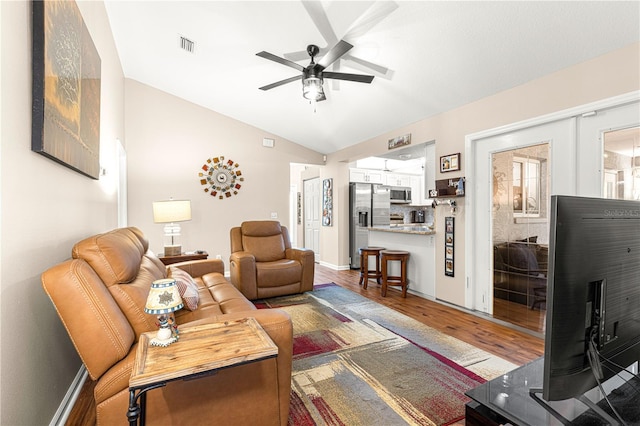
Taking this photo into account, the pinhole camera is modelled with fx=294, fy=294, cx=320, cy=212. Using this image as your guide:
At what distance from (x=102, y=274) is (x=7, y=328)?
342 millimetres

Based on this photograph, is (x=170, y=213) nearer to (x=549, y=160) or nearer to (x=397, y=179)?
(x=549, y=160)

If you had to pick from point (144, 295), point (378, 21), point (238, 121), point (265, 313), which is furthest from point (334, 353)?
point (238, 121)

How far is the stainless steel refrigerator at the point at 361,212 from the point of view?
576 cm

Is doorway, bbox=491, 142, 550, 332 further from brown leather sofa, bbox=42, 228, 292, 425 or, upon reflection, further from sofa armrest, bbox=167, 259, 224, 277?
sofa armrest, bbox=167, 259, 224, 277

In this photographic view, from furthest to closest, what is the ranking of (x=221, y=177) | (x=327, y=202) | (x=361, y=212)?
(x=327, y=202)
(x=361, y=212)
(x=221, y=177)

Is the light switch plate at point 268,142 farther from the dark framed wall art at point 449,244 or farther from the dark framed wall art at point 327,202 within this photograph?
the dark framed wall art at point 449,244

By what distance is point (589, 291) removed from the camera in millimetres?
654

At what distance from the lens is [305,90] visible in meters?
2.70

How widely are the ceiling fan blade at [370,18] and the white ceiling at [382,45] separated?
0.4 inches

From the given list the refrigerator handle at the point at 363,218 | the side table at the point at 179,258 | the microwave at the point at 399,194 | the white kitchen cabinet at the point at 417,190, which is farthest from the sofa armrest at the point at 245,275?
the white kitchen cabinet at the point at 417,190

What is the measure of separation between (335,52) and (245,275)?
2.69m

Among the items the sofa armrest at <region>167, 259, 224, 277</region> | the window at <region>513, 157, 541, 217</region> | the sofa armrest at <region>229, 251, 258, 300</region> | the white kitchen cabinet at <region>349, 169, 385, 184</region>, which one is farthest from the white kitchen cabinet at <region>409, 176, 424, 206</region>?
the sofa armrest at <region>167, 259, 224, 277</region>

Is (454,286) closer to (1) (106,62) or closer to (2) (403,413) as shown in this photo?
(2) (403,413)

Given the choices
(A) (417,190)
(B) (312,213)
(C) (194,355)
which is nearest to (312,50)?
(C) (194,355)
